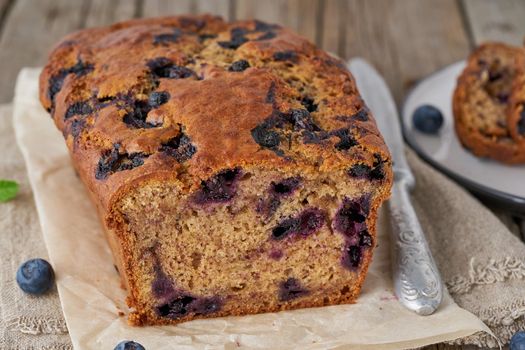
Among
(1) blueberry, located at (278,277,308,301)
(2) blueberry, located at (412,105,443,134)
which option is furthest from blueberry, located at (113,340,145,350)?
(2) blueberry, located at (412,105,443,134)

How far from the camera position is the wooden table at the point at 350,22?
571 centimetres

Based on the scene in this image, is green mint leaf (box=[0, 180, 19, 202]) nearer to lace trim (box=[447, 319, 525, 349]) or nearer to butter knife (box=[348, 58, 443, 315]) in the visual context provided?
butter knife (box=[348, 58, 443, 315])

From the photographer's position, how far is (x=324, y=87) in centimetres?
358

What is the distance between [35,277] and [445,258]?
6.16ft

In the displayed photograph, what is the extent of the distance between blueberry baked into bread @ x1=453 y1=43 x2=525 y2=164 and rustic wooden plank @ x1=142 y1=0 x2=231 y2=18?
7.29 ft

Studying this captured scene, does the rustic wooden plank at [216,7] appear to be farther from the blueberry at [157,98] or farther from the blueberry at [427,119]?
the blueberry at [157,98]

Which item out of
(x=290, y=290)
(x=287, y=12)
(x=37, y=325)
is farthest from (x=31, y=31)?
(x=290, y=290)

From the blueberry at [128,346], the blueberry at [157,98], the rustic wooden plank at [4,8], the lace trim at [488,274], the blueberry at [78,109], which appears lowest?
the lace trim at [488,274]

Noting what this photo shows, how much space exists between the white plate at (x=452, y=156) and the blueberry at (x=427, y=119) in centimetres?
4

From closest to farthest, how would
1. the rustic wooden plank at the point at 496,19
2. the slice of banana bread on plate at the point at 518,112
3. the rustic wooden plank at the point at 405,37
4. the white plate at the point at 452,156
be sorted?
the white plate at the point at 452,156, the slice of banana bread on plate at the point at 518,112, the rustic wooden plank at the point at 405,37, the rustic wooden plank at the point at 496,19

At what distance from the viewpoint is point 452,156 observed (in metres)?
4.51

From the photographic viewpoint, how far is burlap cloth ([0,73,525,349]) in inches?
131

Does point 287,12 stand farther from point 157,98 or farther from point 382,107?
point 157,98

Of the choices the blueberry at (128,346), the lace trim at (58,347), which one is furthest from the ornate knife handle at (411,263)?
the lace trim at (58,347)
